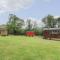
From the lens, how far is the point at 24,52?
19844 mm

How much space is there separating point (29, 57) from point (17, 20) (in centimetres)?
6847

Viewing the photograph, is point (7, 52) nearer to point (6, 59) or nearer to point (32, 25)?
point (6, 59)

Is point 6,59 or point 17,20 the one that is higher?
point 17,20

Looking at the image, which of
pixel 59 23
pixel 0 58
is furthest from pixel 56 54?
pixel 59 23

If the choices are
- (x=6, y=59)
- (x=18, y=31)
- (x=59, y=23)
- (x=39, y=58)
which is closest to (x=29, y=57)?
(x=39, y=58)

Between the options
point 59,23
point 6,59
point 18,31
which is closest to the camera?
point 6,59

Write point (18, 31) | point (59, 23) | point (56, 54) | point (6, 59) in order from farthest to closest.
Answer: point (59, 23) → point (18, 31) → point (56, 54) → point (6, 59)

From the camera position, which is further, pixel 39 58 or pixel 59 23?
pixel 59 23

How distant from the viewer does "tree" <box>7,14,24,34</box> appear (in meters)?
78.1

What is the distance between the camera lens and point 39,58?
58.2 ft

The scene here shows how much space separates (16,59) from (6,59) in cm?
88

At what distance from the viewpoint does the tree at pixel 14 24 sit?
78137 mm

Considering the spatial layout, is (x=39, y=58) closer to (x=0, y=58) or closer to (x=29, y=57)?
(x=29, y=57)

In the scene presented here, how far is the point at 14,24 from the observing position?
8106 cm
